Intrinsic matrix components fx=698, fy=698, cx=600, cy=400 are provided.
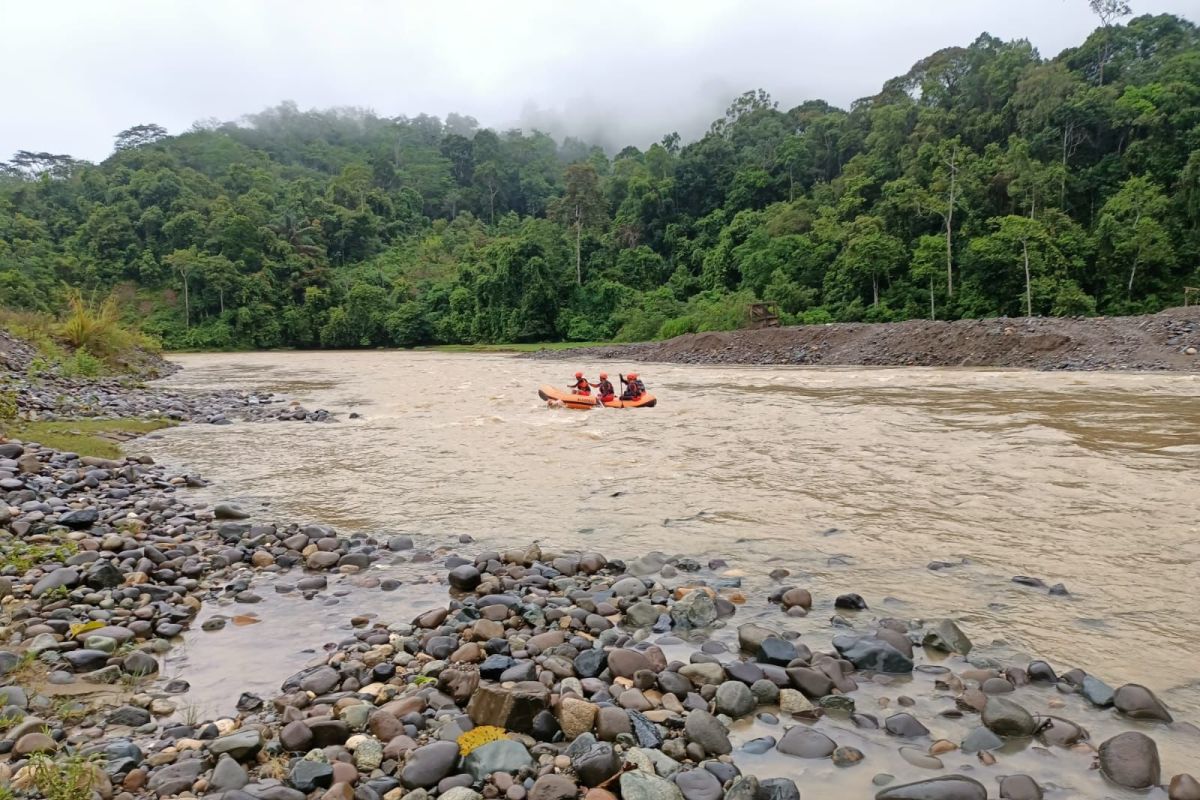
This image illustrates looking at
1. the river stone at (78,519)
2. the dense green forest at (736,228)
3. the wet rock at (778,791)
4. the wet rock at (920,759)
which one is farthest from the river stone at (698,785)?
the dense green forest at (736,228)

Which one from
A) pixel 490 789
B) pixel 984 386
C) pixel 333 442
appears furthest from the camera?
pixel 984 386

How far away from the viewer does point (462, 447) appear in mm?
12031

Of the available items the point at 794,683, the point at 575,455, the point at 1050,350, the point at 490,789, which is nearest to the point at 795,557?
the point at 794,683

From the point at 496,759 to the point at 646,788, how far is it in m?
0.69

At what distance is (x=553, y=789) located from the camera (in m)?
2.88

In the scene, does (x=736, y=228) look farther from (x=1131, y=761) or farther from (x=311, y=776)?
(x=311, y=776)

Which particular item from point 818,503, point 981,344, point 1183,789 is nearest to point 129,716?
point 1183,789

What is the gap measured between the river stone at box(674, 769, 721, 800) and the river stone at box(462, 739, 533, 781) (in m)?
0.67

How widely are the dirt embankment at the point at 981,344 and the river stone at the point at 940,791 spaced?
26489 mm

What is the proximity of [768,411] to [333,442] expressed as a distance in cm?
950

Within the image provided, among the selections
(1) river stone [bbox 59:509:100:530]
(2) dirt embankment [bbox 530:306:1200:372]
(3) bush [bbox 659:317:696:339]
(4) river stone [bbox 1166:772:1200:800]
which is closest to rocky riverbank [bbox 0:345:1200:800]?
(4) river stone [bbox 1166:772:1200:800]

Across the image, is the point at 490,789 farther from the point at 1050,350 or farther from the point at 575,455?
the point at 1050,350

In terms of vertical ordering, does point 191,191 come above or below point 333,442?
above

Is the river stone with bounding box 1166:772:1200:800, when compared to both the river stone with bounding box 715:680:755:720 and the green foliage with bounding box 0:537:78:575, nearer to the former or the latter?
the river stone with bounding box 715:680:755:720
